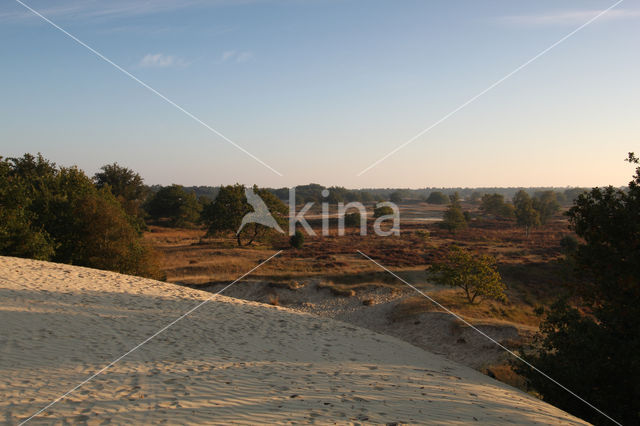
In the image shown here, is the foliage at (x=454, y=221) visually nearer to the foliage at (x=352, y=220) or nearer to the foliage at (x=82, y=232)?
the foliage at (x=352, y=220)

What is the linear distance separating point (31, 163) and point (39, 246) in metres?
42.5

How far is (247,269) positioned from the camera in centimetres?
3797

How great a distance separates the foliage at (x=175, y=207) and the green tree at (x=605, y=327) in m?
75.8

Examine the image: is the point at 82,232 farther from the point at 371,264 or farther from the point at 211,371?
the point at 371,264

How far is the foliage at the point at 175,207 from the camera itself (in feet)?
265

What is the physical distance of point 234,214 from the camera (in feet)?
169

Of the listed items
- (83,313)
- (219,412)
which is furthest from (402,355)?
(83,313)

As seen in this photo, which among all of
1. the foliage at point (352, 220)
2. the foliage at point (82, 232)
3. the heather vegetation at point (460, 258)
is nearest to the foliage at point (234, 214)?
the heather vegetation at point (460, 258)

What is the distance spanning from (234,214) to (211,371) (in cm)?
4204

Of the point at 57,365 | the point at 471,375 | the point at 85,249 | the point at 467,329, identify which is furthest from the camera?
the point at 85,249

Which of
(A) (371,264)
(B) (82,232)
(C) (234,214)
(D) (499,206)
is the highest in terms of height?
(D) (499,206)

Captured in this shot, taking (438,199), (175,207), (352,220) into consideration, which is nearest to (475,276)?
(352,220)

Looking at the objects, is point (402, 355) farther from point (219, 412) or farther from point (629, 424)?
point (219, 412)

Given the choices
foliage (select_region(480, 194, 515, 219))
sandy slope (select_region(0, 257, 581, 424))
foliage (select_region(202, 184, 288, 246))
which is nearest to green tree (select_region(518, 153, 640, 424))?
sandy slope (select_region(0, 257, 581, 424))
